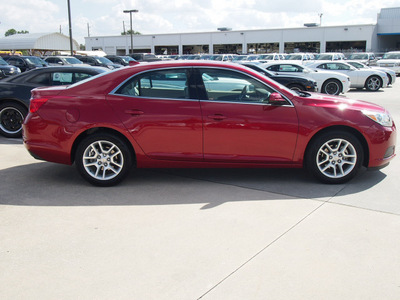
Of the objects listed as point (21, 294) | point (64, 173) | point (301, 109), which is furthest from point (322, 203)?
point (64, 173)

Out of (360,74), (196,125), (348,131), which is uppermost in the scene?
(360,74)

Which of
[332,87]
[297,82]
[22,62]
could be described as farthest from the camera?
[22,62]

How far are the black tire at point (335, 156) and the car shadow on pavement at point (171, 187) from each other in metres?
0.15

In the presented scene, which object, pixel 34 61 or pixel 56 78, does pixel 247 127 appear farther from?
pixel 34 61

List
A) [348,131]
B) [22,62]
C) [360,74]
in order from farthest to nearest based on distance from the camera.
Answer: [22,62] < [360,74] < [348,131]

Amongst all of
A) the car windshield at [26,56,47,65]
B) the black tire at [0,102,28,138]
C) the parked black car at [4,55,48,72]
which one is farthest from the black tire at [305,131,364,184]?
the car windshield at [26,56,47,65]

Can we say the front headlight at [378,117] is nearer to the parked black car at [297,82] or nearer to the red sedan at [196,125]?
the red sedan at [196,125]

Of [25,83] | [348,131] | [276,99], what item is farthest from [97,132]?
[25,83]

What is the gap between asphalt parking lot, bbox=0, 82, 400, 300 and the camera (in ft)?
9.61

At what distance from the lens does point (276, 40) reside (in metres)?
66.6

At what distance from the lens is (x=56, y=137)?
510 centimetres

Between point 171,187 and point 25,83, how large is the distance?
479cm

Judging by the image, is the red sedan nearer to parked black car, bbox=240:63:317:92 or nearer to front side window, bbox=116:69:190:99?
front side window, bbox=116:69:190:99

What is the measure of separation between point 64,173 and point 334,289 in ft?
13.7
